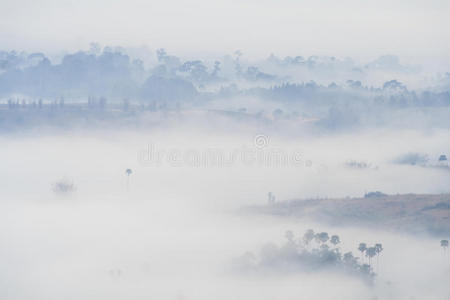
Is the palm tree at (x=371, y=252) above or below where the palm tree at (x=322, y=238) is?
below

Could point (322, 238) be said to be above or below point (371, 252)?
above

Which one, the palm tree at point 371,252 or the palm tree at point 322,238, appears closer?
the palm tree at point 371,252

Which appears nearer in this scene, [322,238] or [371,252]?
[371,252]

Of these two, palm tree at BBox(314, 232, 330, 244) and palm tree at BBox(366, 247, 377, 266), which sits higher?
palm tree at BBox(314, 232, 330, 244)

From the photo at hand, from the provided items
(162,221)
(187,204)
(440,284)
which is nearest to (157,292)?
(440,284)

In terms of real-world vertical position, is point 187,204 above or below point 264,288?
above

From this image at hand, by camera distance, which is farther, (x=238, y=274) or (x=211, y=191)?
(x=211, y=191)

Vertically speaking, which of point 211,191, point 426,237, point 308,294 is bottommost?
point 308,294

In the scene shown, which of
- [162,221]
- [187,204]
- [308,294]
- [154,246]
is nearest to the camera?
[308,294]

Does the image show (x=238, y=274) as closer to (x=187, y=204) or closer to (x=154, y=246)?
(x=154, y=246)

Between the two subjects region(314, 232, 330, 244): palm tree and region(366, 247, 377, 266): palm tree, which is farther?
region(314, 232, 330, 244): palm tree

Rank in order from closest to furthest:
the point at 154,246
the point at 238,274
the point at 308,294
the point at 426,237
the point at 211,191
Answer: the point at 308,294 → the point at 238,274 → the point at 426,237 → the point at 154,246 → the point at 211,191
